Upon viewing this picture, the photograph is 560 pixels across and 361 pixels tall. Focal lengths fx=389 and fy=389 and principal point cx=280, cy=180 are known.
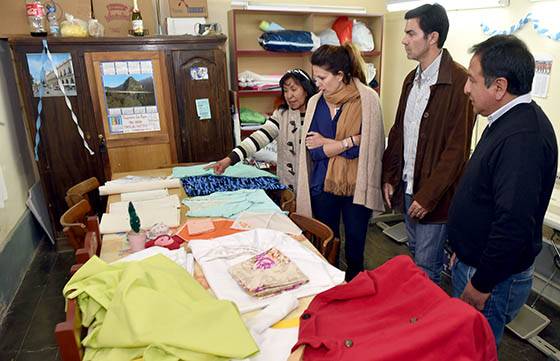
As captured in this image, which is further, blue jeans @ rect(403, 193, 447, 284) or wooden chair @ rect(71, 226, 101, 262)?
blue jeans @ rect(403, 193, 447, 284)

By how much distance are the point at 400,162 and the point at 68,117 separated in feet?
8.63

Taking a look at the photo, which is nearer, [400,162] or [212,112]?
[400,162]

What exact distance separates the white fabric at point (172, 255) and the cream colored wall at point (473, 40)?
244 centimetres

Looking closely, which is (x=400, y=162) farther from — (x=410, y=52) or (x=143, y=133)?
(x=143, y=133)

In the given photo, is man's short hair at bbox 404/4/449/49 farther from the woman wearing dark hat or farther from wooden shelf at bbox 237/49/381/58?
wooden shelf at bbox 237/49/381/58

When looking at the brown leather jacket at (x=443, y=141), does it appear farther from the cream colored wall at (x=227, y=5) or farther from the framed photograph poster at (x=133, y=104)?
the cream colored wall at (x=227, y=5)

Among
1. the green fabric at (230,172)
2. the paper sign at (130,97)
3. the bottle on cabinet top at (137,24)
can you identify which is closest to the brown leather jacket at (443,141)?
the green fabric at (230,172)

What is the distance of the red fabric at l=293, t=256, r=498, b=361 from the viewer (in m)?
0.83

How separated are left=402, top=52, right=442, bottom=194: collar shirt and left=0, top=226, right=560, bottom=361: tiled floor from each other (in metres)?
1.12

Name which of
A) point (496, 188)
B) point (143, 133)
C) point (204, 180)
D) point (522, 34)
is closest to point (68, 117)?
point (143, 133)

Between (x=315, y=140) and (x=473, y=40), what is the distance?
1972 millimetres

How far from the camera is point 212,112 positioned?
11.1 ft

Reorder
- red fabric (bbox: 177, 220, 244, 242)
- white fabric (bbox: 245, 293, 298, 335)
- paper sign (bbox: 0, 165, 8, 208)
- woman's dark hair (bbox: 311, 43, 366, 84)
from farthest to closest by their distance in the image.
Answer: paper sign (bbox: 0, 165, 8, 208)
woman's dark hair (bbox: 311, 43, 366, 84)
red fabric (bbox: 177, 220, 244, 242)
white fabric (bbox: 245, 293, 298, 335)

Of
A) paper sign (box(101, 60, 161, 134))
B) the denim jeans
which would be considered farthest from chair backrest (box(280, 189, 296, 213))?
paper sign (box(101, 60, 161, 134))
